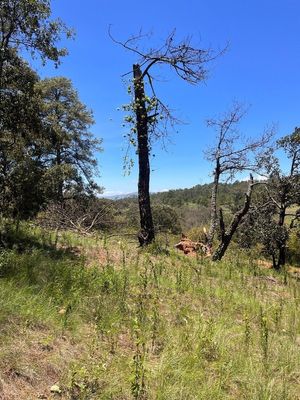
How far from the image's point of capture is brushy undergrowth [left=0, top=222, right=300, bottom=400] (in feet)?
10.5

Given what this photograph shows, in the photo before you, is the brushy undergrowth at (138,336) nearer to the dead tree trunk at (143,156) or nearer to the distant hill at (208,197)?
the dead tree trunk at (143,156)

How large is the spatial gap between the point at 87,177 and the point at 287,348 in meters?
25.6

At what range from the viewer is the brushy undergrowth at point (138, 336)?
321 cm

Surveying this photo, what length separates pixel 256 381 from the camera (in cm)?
354

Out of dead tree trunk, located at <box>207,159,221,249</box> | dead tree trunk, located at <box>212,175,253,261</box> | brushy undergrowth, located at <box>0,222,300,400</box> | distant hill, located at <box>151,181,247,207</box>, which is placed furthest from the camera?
distant hill, located at <box>151,181,247,207</box>

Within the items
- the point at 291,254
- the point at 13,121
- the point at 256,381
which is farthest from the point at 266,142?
the point at 256,381

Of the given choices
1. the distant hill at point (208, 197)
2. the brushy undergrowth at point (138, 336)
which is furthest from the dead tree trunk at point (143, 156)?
the distant hill at point (208, 197)

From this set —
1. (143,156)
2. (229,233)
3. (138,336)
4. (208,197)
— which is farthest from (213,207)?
(208,197)

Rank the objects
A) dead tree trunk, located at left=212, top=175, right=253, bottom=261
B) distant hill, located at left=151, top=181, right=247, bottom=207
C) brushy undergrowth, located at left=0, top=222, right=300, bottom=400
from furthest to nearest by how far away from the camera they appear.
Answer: distant hill, located at left=151, top=181, right=247, bottom=207
dead tree trunk, located at left=212, top=175, right=253, bottom=261
brushy undergrowth, located at left=0, top=222, right=300, bottom=400

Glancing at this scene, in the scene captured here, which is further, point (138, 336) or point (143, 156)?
point (143, 156)

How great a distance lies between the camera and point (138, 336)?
3.64 metres

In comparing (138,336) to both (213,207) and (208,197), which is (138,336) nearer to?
(213,207)

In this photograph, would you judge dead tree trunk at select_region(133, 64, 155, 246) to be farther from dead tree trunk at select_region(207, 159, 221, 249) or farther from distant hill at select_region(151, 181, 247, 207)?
distant hill at select_region(151, 181, 247, 207)

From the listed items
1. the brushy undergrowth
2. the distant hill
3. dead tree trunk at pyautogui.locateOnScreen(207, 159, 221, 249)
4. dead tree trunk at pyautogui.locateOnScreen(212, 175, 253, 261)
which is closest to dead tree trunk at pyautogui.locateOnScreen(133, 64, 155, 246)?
dead tree trunk at pyautogui.locateOnScreen(212, 175, 253, 261)
